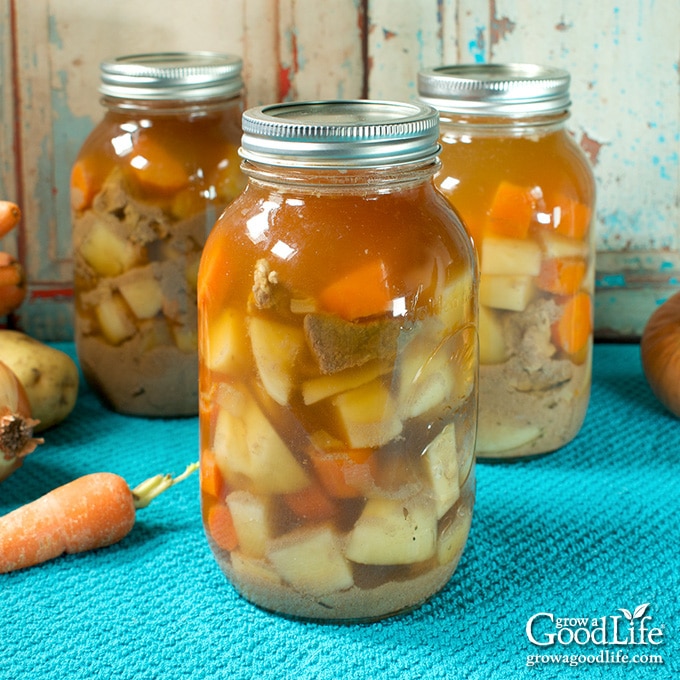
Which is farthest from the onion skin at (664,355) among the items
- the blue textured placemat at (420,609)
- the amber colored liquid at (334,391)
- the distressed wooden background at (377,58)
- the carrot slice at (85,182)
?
the carrot slice at (85,182)

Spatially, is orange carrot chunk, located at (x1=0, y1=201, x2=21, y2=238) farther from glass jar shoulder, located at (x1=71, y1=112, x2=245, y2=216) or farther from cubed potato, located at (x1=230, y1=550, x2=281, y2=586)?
cubed potato, located at (x1=230, y1=550, x2=281, y2=586)

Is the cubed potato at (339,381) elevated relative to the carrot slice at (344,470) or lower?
elevated

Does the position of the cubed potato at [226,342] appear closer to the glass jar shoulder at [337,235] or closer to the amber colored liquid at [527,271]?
the glass jar shoulder at [337,235]

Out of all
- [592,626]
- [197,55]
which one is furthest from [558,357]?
[197,55]

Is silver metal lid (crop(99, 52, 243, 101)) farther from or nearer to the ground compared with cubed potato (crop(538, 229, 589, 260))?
farther from the ground

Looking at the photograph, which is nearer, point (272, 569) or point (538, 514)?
point (272, 569)

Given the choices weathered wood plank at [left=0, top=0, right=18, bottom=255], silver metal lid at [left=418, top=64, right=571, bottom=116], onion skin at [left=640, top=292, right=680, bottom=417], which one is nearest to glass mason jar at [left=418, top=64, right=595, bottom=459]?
silver metal lid at [left=418, top=64, right=571, bottom=116]

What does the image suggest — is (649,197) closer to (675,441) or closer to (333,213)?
(675,441)
